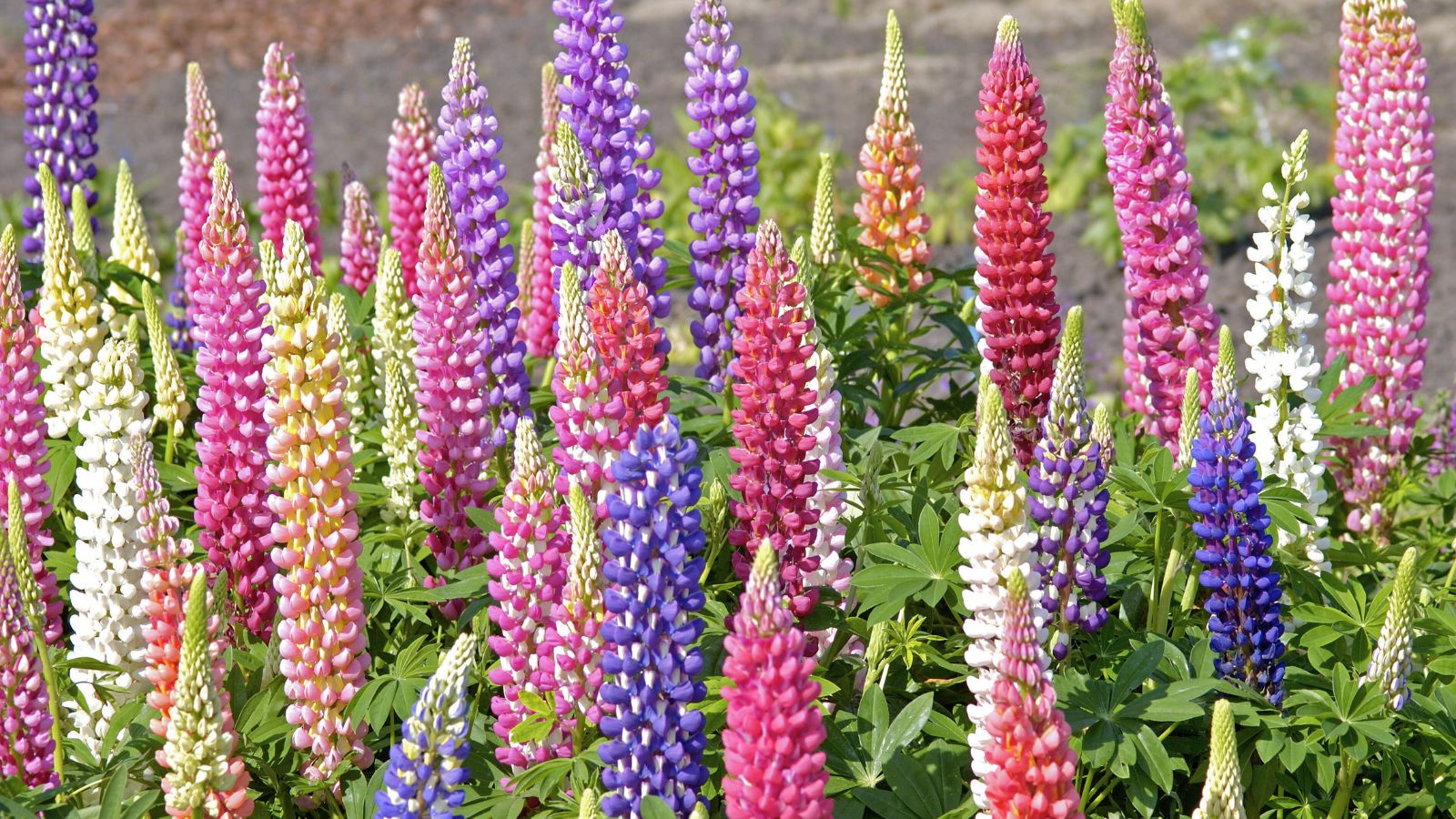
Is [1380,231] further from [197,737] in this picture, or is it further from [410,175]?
[197,737]

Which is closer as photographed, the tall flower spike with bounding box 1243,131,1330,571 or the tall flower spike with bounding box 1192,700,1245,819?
the tall flower spike with bounding box 1192,700,1245,819

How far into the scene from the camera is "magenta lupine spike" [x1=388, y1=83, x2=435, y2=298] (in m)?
5.14

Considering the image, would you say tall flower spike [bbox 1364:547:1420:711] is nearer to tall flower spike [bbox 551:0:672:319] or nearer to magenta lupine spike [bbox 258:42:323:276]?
tall flower spike [bbox 551:0:672:319]

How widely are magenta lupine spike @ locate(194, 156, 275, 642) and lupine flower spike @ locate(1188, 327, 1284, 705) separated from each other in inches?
73.7

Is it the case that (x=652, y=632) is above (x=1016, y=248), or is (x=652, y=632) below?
below

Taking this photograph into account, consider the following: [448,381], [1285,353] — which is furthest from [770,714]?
[1285,353]

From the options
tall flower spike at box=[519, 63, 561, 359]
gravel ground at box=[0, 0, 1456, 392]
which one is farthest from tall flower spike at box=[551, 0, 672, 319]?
gravel ground at box=[0, 0, 1456, 392]

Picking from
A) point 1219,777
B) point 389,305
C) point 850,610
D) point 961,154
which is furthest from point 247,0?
point 1219,777

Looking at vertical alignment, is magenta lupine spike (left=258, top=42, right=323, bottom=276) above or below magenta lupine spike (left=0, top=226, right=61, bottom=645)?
above

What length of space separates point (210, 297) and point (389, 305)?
2.62 feet

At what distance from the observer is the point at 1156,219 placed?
4.08 metres

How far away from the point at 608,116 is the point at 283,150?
4.87ft

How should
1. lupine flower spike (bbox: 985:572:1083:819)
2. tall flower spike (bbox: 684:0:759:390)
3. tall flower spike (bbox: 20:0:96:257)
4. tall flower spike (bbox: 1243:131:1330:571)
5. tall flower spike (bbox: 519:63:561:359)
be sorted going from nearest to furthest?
lupine flower spike (bbox: 985:572:1083:819), tall flower spike (bbox: 1243:131:1330:571), tall flower spike (bbox: 684:0:759:390), tall flower spike (bbox: 519:63:561:359), tall flower spike (bbox: 20:0:96:257)

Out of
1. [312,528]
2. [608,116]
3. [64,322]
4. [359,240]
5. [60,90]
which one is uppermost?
[60,90]
